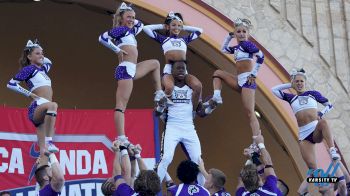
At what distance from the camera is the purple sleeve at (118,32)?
960 cm

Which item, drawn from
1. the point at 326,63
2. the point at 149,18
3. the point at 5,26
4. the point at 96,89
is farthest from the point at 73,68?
the point at 326,63

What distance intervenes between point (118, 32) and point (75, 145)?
3.09m

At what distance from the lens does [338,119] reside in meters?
13.3

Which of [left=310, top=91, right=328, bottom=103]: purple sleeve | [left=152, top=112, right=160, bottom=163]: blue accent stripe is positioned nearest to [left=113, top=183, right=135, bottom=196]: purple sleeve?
[left=310, top=91, right=328, bottom=103]: purple sleeve

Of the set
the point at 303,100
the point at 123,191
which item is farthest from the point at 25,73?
the point at 303,100

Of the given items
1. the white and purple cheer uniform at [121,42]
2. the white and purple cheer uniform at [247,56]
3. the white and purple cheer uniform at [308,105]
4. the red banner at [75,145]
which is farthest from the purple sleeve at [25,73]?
the white and purple cheer uniform at [308,105]

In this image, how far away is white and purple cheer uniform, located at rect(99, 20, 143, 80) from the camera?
31.2ft

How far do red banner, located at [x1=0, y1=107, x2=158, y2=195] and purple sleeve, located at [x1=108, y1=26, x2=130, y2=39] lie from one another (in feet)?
9.49

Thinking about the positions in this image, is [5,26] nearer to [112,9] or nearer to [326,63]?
[112,9]

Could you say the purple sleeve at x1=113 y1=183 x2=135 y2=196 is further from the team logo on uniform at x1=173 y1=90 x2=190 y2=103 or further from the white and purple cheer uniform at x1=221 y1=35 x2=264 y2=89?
the white and purple cheer uniform at x1=221 y1=35 x2=264 y2=89

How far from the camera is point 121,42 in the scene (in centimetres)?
973

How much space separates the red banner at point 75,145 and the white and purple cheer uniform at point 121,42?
273cm

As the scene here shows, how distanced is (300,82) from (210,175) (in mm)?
3421

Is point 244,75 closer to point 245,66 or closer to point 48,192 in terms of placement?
point 245,66
